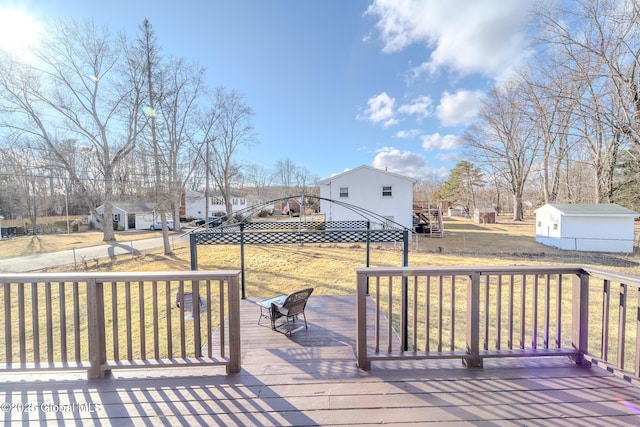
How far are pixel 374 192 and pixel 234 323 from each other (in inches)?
604

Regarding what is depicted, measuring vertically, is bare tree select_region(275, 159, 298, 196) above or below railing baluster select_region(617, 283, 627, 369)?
above

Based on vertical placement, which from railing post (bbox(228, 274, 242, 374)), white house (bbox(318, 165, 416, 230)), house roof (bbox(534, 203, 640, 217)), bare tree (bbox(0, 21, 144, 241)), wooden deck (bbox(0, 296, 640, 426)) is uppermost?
bare tree (bbox(0, 21, 144, 241))

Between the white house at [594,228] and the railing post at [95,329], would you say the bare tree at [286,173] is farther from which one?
the railing post at [95,329]

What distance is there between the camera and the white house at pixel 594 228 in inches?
484

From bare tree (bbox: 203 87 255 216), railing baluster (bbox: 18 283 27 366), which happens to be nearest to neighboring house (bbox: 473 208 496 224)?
bare tree (bbox: 203 87 255 216)

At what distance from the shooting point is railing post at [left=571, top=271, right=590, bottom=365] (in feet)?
7.68

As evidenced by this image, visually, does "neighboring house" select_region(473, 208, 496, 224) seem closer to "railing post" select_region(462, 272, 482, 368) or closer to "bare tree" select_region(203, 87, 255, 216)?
"bare tree" select_region(203, 87, 255, 216)

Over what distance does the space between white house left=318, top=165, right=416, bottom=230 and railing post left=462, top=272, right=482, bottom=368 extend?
14229 mm

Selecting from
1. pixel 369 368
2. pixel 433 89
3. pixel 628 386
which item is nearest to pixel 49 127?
pixel 369 368

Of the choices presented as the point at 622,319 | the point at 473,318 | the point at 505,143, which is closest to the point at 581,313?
the point at 622,319

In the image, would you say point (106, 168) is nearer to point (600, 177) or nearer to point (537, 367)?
point (537, 367)

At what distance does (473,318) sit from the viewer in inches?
91.2

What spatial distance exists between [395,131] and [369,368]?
19.6m

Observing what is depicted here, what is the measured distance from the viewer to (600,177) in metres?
16.6
